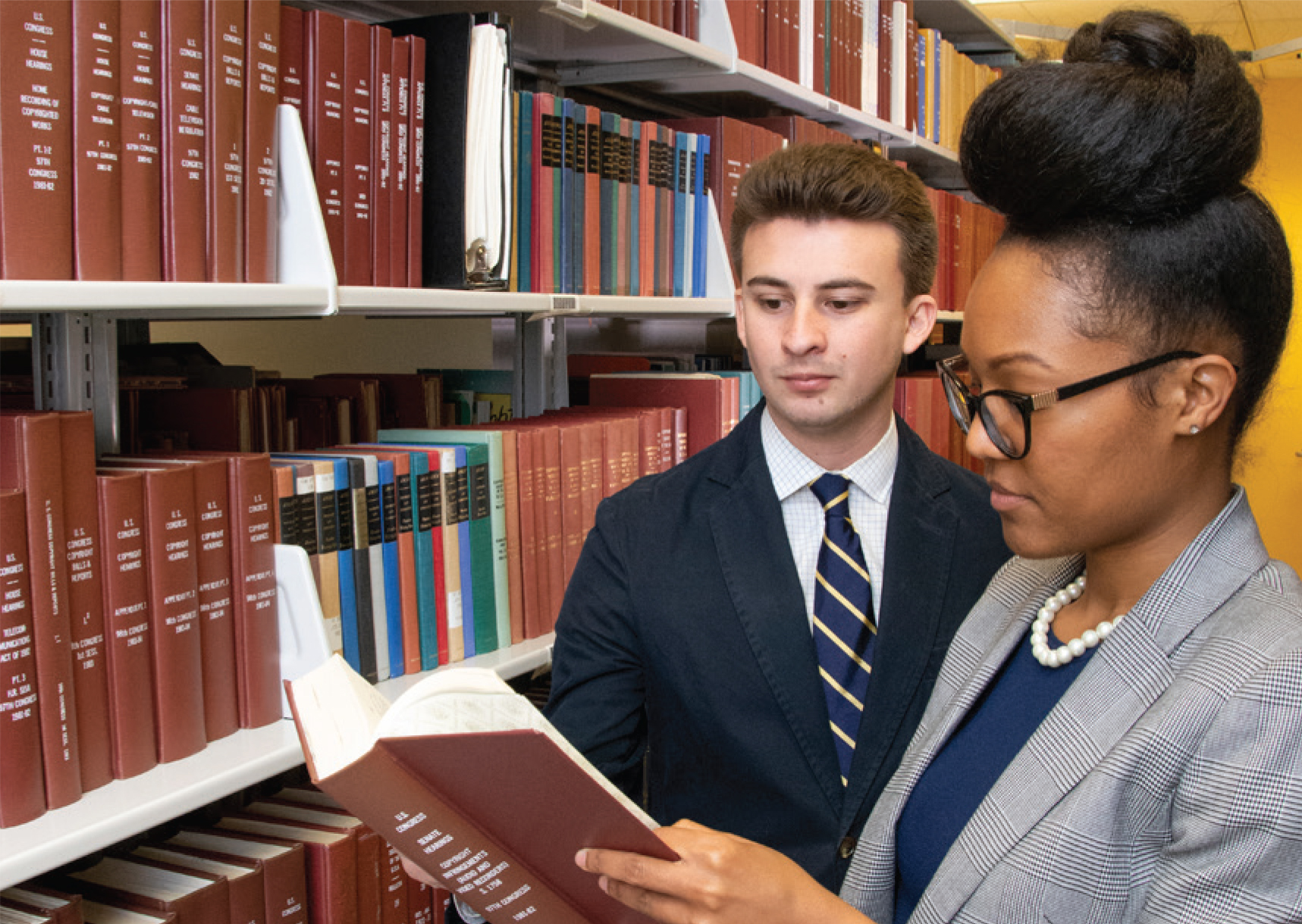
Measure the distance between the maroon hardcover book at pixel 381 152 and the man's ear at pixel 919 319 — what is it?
724 millimetres

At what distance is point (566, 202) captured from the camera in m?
1.74

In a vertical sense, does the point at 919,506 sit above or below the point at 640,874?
above

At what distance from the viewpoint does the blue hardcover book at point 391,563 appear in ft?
4.66

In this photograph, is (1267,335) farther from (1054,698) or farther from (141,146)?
(141,146)

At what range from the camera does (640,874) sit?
817 millimetres

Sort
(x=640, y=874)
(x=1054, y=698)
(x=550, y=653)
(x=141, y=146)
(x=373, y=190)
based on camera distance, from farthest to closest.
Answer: (x=550, y=653), (x=373, y=190), (x=141, y=146), (x=1054, y=698), (x=640, y=874)

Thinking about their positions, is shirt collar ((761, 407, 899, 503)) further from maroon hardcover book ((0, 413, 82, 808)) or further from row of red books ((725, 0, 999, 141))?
row of red books ((725, 0, 999, 141))

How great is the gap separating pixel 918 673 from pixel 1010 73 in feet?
2.24

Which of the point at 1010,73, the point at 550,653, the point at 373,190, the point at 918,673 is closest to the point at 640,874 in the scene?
the point at 918,673

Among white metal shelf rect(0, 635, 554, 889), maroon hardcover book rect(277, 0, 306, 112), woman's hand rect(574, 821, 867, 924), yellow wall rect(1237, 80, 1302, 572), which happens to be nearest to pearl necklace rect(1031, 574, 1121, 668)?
woman's hand rect(574, 821, 867, 924)

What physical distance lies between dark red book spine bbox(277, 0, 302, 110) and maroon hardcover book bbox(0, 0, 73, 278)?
0.89ft

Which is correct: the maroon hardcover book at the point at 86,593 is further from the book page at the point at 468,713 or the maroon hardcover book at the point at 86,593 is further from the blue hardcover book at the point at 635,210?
the blue hardcover book at the point at 635,210

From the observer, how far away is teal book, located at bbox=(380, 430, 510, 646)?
62.1 inches

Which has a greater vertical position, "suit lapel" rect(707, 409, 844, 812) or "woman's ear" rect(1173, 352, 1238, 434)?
"woman's ear" rect(1173, 352, 1238, 434)
